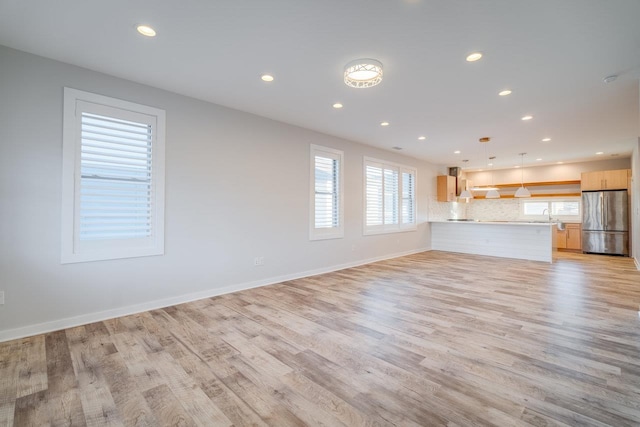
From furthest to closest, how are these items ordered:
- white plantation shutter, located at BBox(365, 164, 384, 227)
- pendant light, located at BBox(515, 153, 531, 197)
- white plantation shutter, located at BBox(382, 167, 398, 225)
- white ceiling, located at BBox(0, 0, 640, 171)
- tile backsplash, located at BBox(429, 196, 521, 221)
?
tile backsplash, located at BBox(429, 196, 521, 221)
pendant light, located at BBox(515, 153, 531, 197)
white plantation shutter, located at BBox(382, 167, 398, 225)
white plantation shutter, located at BBox(365, 164, 384, 227)
white ceiling, located at BBox(0, 0, 640, 171)

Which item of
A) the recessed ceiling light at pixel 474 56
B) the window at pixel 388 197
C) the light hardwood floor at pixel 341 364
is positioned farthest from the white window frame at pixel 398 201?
the recessed ceiling light at pixel 474 56

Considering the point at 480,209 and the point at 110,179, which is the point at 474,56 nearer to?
the point at 110,179

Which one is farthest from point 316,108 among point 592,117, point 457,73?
point 592,117

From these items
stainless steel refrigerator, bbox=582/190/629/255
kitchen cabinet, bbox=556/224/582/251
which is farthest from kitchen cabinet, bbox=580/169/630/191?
kitchen cabinet, bbox=556/224/582/251

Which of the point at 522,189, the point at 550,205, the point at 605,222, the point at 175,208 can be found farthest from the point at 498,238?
the point at 175,208

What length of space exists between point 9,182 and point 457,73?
4689mm

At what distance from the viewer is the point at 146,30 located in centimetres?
246

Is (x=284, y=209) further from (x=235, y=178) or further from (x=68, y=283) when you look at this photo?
(x=68, y=283)

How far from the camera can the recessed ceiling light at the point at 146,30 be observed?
243 cm

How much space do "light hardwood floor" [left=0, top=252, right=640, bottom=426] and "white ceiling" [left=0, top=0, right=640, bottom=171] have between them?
2.73 m

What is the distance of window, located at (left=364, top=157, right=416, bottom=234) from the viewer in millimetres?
6758

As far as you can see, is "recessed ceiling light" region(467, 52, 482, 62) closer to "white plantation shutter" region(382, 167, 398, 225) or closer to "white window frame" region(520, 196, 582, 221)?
"white plantation shutter" region(382, 167, 398, 225)

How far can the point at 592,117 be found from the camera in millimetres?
4547

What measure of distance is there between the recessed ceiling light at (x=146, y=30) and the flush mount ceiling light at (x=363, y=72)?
1.82 m
